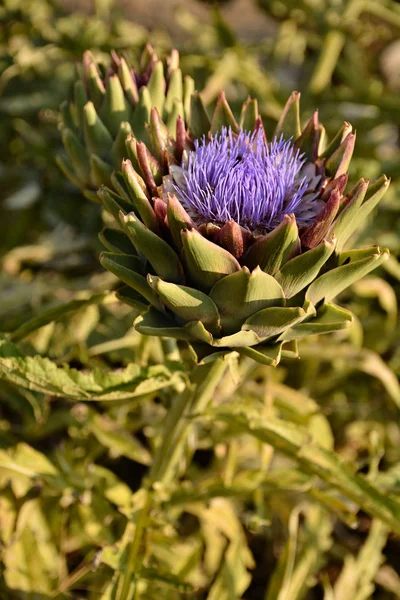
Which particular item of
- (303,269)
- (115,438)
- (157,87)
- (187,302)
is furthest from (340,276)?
(115,438)

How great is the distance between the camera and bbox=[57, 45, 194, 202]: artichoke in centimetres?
77

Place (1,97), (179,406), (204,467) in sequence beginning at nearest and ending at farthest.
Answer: (179,406) → (204,467) → (1,97)

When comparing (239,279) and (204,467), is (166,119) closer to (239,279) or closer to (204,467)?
(239,279)

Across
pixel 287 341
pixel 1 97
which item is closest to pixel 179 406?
pixel 287 341

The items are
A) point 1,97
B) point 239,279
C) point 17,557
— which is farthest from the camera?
point 1,97

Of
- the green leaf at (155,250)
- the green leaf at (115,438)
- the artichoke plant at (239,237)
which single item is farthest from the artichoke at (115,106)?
the green leaf at (115,438)

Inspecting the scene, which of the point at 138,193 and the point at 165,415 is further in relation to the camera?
the point at 165,415

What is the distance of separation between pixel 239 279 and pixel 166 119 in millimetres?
332

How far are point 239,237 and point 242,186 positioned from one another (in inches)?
A: 3.2

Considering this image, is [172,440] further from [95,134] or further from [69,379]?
[95,134]

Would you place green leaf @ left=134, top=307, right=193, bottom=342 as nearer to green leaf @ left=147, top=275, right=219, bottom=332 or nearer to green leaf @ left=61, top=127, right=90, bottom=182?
green leaf @ left=147, top=275, right=219, bottom=332

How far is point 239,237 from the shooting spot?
1.80 feet

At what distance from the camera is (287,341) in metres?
0.62

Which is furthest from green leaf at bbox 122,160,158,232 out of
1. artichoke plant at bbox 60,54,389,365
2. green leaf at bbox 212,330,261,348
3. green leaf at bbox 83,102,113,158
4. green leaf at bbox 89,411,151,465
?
green leaf at bbox 89,411,151,465
